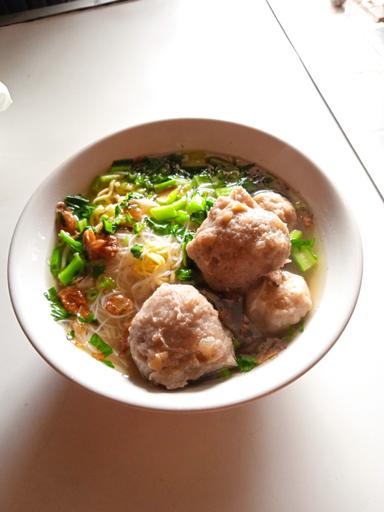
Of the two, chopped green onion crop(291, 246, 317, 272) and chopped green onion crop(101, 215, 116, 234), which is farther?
chopped green onion crop(101, 215, 116, 234)

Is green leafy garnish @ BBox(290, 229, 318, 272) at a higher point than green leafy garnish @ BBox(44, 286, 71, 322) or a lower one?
lower

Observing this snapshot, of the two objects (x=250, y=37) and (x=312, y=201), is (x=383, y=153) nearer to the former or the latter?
(x=312, y=201)

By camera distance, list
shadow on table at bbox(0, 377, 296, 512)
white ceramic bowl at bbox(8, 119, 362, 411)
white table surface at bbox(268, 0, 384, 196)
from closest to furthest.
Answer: white ceramic bowl at bbox(8, 119, 362, 411), shadow on table at bbox(0, 377, 296, 512), white table surface at bbox(268, 0, 384, 196)

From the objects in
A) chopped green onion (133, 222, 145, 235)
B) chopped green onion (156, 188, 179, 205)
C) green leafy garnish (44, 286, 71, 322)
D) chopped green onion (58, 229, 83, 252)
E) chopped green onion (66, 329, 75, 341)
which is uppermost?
chopped green onion (58, 229, 83, 252)

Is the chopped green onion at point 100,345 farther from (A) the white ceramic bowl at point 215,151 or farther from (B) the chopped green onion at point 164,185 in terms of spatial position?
(B) the chopped green onion at point 164,185

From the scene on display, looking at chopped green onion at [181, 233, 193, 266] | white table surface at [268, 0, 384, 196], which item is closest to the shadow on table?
chopped green onion at [181, 233, 193, 266]

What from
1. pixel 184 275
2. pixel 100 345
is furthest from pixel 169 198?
pixel 100 345

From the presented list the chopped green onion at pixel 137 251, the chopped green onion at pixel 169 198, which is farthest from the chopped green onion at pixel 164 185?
the chopped green onion at pixel 137 251

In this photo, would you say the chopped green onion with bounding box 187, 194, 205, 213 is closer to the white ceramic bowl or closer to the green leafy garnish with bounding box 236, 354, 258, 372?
the white ceramic bowl
